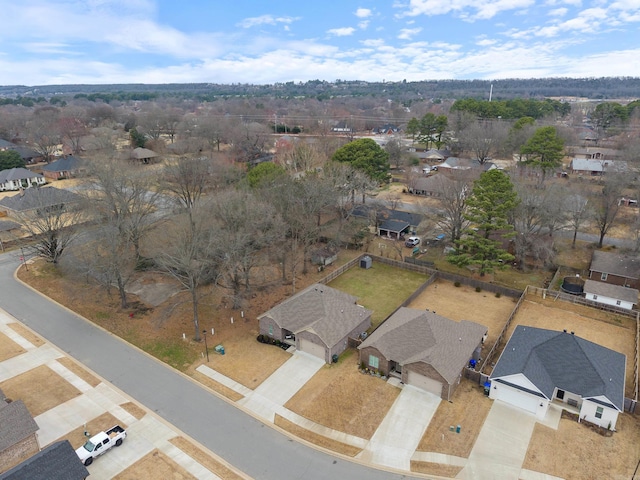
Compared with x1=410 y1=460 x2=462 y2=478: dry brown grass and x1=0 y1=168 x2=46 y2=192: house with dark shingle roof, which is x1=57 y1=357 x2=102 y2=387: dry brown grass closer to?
x1=410 y1=460 x2=462 y2=478: dry brown grass

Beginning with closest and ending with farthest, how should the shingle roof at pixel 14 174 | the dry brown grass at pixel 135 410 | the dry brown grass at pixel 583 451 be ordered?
the dry brown grass at pixel 583 451
the dry brown grass at pixel 135 410
the shingle roof at pixel 14 174

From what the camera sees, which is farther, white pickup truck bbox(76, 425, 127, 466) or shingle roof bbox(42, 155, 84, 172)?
shingle roof bbox(42, 155, 84, 172)

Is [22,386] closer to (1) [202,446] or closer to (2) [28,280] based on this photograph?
(1) [202,446]

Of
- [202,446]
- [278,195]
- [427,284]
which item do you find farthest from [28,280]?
→ [427,284]

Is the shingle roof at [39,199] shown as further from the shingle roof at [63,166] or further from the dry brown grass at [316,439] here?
the dry brown grass at [316,439]

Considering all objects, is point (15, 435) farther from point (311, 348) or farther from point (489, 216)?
point (489, 216)

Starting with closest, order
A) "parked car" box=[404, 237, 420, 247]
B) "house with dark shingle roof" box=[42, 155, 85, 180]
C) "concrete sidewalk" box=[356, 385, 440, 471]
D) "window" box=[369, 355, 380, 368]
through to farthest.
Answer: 1. "concrete sidewalk" box=[356, 385, 440, 471]
2. "window" box=[369, 355, 380, 368]
3. "parked car" box=[404, 237, 420, 247]
4. "house with dark shingle roof" box=[42, 155, 85, 180]

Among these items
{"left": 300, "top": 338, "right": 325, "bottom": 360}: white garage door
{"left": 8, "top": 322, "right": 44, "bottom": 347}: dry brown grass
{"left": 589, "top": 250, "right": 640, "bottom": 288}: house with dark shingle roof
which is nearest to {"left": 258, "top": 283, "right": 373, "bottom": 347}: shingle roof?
{"left": 300, "top": 338, "right": 325, "bottom": 360}: white garage door

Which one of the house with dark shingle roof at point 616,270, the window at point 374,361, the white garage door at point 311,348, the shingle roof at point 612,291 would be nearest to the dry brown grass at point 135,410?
the white garage door at point 311,348
